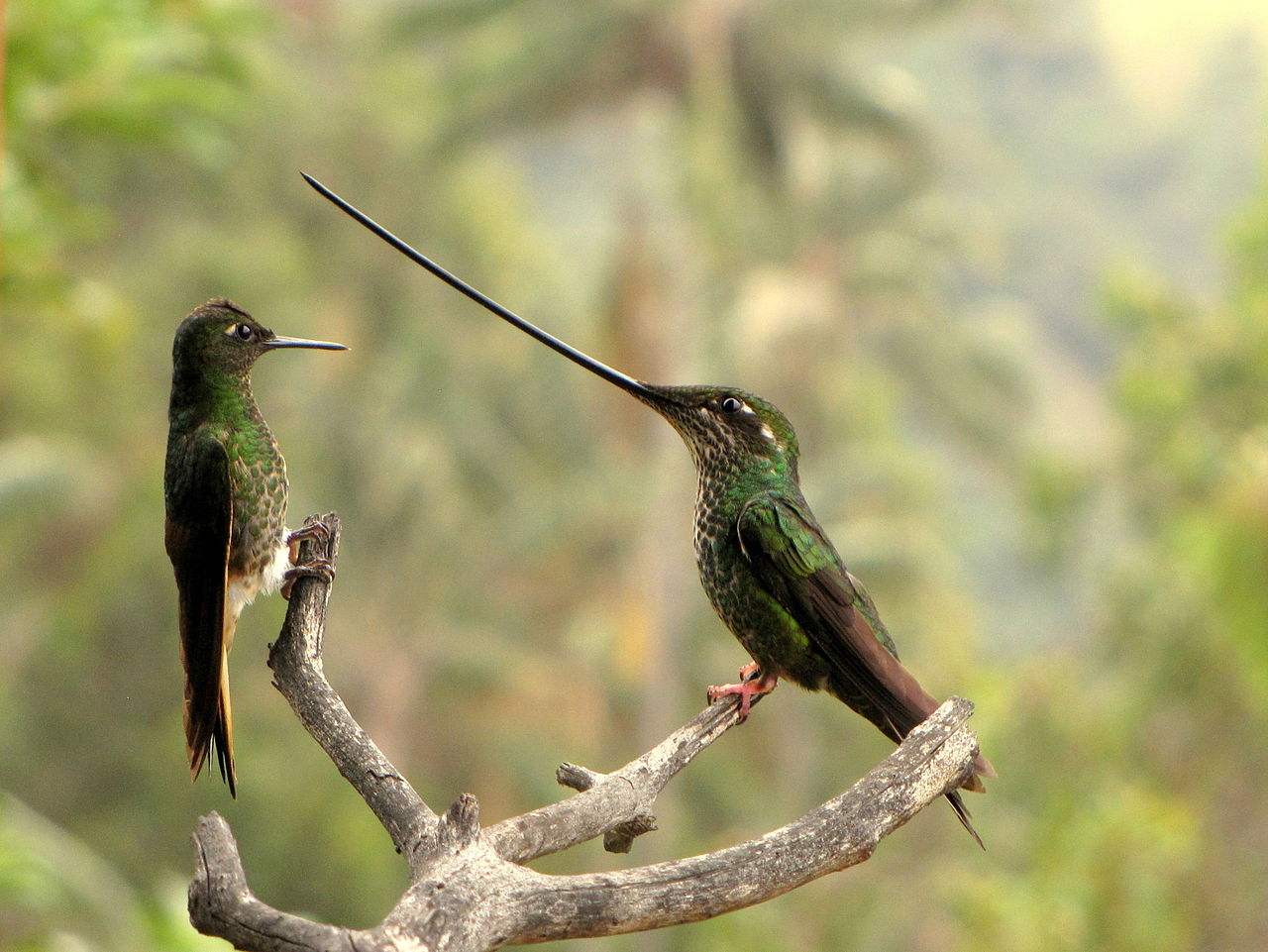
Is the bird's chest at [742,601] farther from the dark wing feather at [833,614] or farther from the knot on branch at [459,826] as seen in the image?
the knot on branch at [459,826]

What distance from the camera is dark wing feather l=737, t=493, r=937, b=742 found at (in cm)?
199

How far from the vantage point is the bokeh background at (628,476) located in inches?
1014

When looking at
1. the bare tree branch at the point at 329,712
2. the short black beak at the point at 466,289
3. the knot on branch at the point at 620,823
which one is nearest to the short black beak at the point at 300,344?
the short black beak at the point at 466,289

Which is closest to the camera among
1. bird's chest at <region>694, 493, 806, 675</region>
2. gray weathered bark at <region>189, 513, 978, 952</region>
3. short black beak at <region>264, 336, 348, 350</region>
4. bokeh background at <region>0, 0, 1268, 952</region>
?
gray weathered bark at <region>189, 513, 978, 952</region>

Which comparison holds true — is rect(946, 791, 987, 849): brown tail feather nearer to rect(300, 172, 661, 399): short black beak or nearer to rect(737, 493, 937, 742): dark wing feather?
rect(737, 493, 937, 742): dark wing feather

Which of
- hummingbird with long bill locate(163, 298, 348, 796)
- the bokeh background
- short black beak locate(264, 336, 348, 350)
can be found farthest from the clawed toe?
the bokeh background

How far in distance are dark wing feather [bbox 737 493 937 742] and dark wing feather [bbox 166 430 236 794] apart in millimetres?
650

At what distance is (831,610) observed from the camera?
6.68 ft

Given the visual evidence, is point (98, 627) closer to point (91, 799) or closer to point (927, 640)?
point (91, 799)

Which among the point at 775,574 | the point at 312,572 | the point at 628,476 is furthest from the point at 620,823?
the point at 628,476

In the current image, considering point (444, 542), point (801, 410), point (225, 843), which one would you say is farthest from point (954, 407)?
point (225, 843)

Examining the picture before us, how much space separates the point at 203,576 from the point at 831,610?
763mm

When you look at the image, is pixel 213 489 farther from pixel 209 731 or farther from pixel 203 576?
pixel 209 731

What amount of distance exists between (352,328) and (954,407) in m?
13.8
